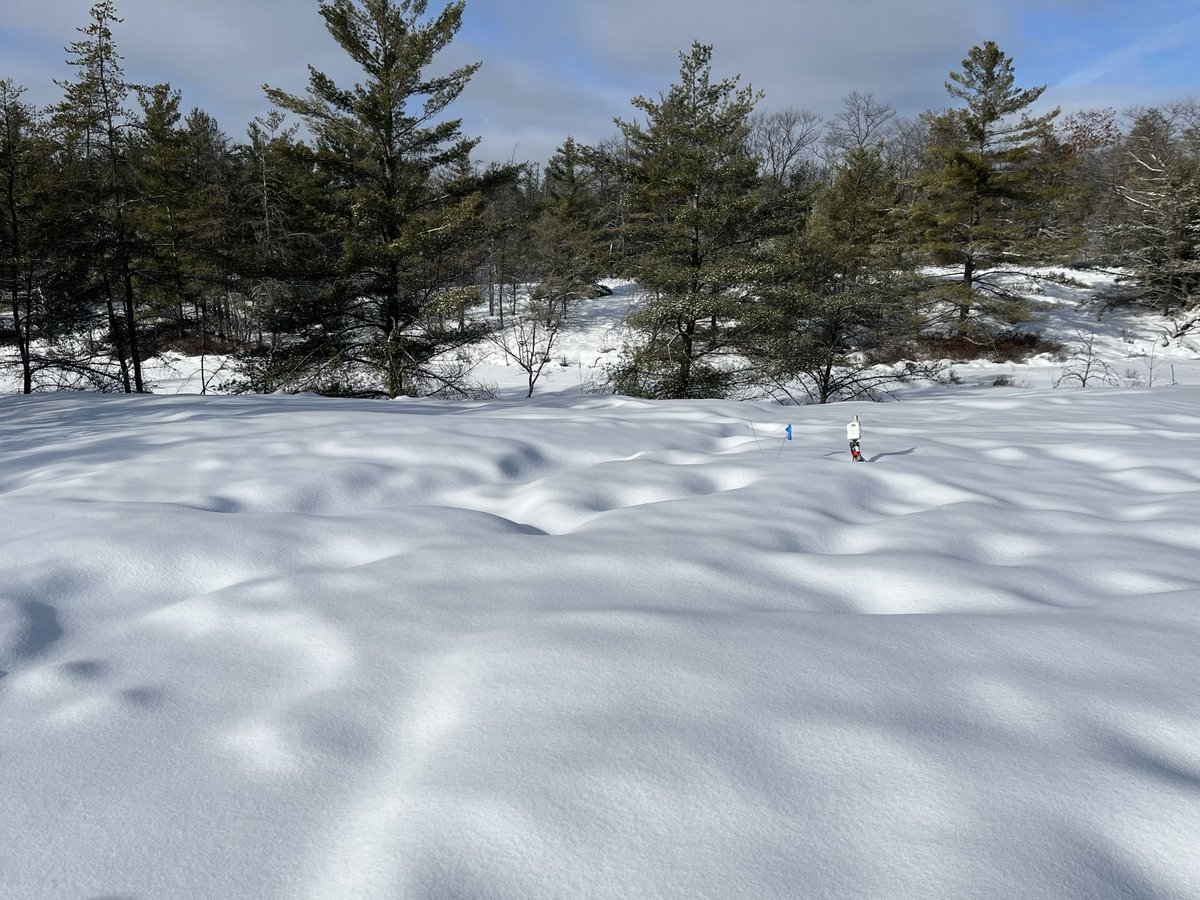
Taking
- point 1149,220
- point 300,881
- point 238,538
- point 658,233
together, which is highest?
point 1149,220

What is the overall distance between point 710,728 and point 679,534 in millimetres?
1163

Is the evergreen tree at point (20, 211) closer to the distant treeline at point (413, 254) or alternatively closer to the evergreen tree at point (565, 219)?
the distant treeline at point (413, 254)

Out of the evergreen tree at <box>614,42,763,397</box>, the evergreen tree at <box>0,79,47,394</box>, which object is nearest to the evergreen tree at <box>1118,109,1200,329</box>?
the evergreen tree at <box>614,42,763,397</box>

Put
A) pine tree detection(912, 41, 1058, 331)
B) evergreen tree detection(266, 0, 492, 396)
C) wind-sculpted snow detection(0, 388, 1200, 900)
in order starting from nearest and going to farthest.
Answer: wind-sculpted snow detection(0, 388, 1200, 900), evergreen tree detection(266, 0, 492, 396), pine tree detection(912, 41, 1058, 331)

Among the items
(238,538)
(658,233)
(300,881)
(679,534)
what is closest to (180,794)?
(300,881)

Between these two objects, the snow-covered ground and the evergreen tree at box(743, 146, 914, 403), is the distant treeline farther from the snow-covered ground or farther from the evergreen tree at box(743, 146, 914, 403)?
the snow-covered ground

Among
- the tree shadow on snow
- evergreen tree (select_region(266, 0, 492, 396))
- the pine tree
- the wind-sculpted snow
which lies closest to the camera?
the wind-sculpted snow

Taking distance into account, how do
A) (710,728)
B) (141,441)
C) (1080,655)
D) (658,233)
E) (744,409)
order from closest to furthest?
(710,728) < (1080,655) < (141,441) < (744,409) < (658,233)

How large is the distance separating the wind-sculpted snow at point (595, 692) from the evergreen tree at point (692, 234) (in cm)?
1024

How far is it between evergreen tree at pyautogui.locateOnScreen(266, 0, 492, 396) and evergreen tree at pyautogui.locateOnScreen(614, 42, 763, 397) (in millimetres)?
3583

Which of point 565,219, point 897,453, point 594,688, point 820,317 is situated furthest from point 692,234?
point 565,219

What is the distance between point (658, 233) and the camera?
44.6 ft

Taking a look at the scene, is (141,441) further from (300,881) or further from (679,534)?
(300,881)

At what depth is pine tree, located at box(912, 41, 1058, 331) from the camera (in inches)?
824
